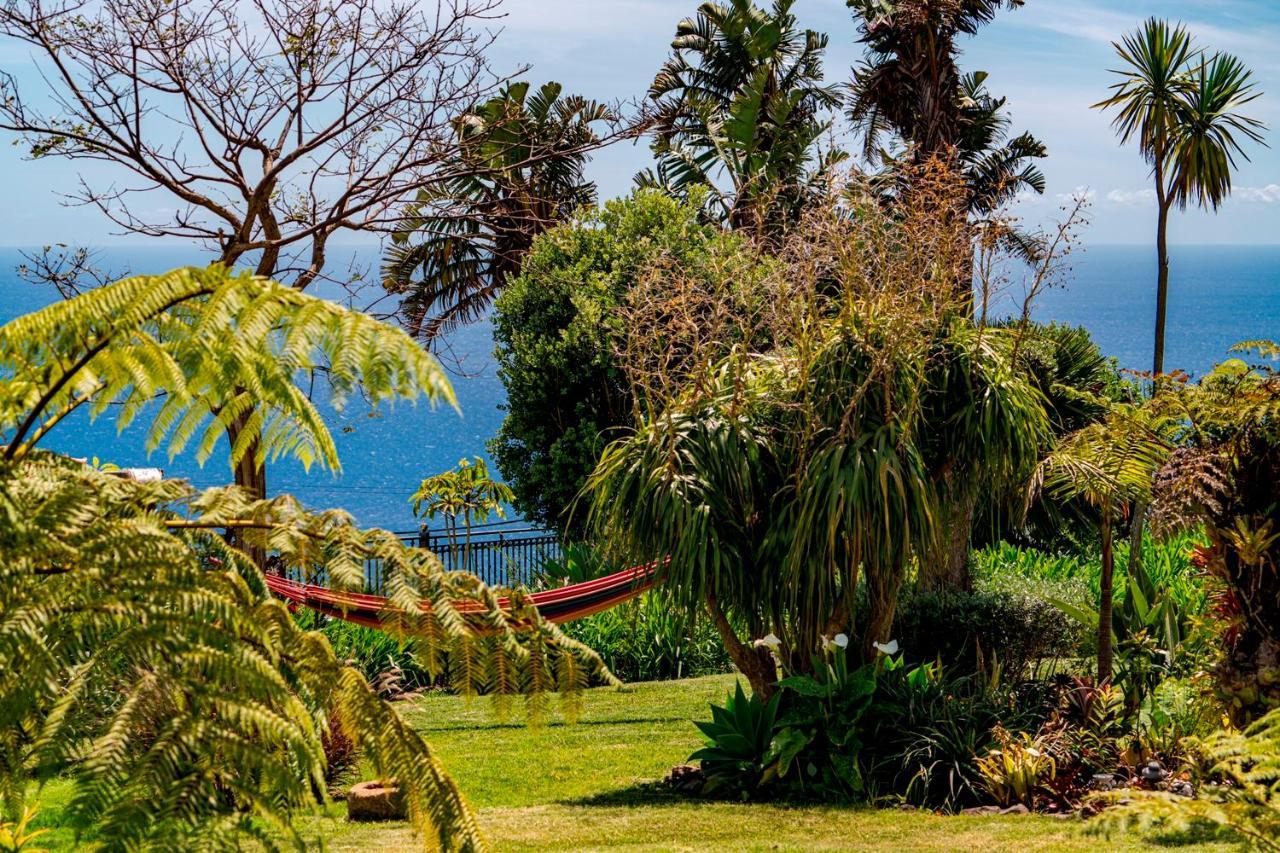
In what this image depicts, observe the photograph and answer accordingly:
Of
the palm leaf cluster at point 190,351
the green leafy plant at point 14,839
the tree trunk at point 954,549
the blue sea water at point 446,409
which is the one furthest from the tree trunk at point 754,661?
the palm leaf cluster at point 190,351

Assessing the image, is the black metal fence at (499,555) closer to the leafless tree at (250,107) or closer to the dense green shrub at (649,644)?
the dense green shrub at (649,644)

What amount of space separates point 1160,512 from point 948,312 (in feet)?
5.82

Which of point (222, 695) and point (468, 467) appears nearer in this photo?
point (222, 695)

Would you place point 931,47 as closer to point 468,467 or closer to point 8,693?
point 468,467

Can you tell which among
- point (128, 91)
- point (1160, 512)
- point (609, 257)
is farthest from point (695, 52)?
point (1160, 512)

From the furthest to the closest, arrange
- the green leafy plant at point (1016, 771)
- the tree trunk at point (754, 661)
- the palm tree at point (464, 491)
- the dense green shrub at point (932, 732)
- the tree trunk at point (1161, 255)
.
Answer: the tree trunk at point (1161, 255) → the palm tree at point (464, 491) → the tree trunk at point (754, 661) → the dense green shrub at point (932, 732) → the green leafy plant at point (1016, 771)

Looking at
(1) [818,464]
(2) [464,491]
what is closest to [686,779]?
(1) [818,464]

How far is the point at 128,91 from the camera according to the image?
8477 millimetres

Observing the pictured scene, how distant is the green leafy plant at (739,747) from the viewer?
6.79 m

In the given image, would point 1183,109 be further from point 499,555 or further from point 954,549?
point 499,555

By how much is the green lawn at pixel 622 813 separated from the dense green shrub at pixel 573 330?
12.5 feet

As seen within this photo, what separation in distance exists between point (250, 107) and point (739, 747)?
17.5 feet

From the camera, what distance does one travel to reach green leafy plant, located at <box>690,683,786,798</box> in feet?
22.3

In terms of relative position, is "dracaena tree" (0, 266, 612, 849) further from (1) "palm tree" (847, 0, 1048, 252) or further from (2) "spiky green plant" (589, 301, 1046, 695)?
(1) "palm tree" (847, 0, 1048, 252)
